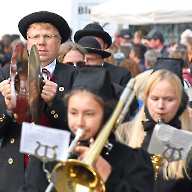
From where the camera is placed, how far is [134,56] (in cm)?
1353

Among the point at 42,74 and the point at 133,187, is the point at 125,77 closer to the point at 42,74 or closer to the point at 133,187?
the point at 42,74

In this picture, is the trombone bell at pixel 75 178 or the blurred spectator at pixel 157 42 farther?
the blurred spectator at pixel 157 42

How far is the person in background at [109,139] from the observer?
14.0 feet

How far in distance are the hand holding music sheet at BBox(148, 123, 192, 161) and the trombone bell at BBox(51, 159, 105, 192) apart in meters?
0.53

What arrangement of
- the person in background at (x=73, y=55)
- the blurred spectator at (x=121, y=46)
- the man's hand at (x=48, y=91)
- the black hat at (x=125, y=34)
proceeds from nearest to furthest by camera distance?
the man's hand at (x=48, y=91) → the person in background at (x=73, y=55) → the blurred spectator at (x=121, y=46) → the black hat at (x=125, y=34)

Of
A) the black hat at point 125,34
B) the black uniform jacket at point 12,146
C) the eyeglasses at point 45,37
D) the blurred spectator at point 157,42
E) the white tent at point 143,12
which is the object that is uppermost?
the eyeglasses at point 45,37

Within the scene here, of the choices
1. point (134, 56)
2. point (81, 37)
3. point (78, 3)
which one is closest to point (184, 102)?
point (81, 37)

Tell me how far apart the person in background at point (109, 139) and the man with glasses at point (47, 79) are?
94 centimetres

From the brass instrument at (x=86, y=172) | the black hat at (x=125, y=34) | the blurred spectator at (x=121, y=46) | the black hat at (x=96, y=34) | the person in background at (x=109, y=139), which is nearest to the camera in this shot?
the brass instrument at (x=86, y=172)

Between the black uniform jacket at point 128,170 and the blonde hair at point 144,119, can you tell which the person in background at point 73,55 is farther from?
the black uniform jacket at point 128,170

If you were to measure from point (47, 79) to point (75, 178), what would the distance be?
4.82ft

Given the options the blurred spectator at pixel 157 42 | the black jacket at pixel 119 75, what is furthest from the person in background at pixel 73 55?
the blurred spectator at pixel 157 42

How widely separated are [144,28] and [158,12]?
4.43 m

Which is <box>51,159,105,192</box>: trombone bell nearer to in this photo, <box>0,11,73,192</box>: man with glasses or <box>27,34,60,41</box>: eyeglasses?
<box>0,11,73,192</box>: man with glasses
